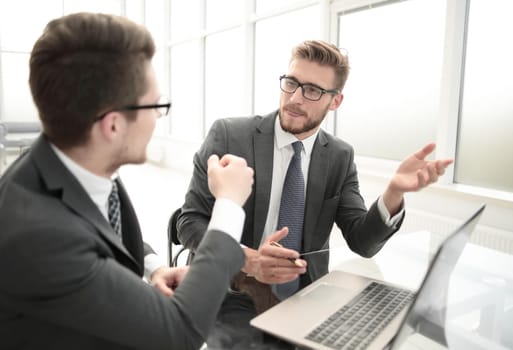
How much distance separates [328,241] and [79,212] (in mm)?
1200

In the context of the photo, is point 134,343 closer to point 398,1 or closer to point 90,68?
point 90,68

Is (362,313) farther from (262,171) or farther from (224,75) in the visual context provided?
(224,75)

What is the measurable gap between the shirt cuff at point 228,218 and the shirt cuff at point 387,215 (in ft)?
2.40

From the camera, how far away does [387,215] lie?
148cm

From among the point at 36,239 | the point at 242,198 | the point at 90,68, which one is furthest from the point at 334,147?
the point at 36,239

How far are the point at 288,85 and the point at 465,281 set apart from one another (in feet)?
3.28

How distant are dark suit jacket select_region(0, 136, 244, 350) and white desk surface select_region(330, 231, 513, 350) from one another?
54 cm

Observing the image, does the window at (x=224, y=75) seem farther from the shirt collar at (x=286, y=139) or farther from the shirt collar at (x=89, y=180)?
the shirt collar at (x=89, y=180)

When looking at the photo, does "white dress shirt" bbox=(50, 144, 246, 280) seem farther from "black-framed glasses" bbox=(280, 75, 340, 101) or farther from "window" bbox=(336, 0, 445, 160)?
"window" bbox=(336, 0, 445, 160)

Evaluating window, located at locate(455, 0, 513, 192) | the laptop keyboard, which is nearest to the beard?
the laptop keyboard

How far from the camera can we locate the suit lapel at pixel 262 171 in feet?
5.54

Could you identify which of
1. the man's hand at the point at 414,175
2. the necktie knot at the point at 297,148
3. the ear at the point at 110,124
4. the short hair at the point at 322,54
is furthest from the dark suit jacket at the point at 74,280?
the short hair at the point at 322,54

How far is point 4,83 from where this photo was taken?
864 cm

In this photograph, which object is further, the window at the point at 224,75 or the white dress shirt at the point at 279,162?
the window at the point at 224,75
